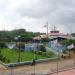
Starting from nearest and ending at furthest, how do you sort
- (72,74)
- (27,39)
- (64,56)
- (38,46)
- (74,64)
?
(72,74), (74,64), (64,56), (38,46), (27,39)

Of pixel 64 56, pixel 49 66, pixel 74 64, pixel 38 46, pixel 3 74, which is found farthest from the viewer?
pixel 38 46

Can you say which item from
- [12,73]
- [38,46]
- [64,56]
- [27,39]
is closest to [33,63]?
[12,73]

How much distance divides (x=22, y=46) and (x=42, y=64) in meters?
15.5

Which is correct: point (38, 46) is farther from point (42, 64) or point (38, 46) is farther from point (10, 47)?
point (42, 64)

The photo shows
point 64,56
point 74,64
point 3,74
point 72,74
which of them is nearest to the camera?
point 3,74

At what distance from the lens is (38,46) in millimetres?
43625

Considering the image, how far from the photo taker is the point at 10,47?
1823 inches

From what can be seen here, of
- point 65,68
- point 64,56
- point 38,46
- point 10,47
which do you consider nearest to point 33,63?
point 65,68

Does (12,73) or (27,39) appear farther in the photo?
(27,39)

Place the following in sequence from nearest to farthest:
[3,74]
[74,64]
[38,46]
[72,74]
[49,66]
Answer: [3,74], [72,74], [49,66], [74,64], [38,46]

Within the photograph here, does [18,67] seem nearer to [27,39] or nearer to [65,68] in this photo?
[65,68]

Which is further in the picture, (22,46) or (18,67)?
(22,46)

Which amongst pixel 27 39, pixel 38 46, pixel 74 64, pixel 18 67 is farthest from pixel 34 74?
pixel 27 39

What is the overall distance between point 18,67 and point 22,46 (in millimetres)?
17924
